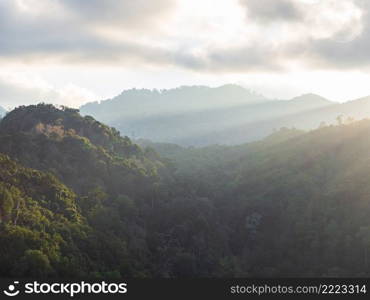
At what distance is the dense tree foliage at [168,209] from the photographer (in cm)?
7769

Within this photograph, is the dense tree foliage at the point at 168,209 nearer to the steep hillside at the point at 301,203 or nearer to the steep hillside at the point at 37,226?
the steep hillside at the point at 37,226

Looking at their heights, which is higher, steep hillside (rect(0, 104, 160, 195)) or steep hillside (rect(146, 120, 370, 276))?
steep hillside (rect(0, 104, 160, 195))

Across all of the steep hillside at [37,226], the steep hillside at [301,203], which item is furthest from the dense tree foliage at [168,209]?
the steep hillside at [301,203]

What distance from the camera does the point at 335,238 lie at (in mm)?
99438

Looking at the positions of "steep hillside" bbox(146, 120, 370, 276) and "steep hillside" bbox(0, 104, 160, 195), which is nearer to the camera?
"steep hillside" bbox(146, 120, 370, 276)

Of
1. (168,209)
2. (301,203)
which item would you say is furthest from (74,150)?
(301,203)

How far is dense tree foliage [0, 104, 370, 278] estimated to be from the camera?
77.7 m

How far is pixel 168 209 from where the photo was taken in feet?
394

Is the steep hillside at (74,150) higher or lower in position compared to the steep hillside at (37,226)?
higher

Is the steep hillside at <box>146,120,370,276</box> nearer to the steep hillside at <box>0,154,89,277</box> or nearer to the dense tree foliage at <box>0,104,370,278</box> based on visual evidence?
the dense tree foliage at <box>0,104,370,278</box>

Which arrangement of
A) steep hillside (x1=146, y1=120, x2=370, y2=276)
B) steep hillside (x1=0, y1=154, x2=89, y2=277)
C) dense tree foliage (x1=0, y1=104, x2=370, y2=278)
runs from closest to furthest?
steep hillside (x1=0, y1=154, x2=89, y2=277) → dense tree foliage (x1=0, y1=104, x2=370, y2=278) → steep hillside (x1=146, y1=120, x2=370, y2=276)

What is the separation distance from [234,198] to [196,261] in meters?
47.6

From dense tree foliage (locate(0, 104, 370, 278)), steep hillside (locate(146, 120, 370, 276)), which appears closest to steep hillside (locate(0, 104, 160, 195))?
dense tree foliage (locate(0, 104, 370, 278))

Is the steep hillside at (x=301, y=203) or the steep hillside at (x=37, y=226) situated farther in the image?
the steep hillside at (x=301, y=203)
